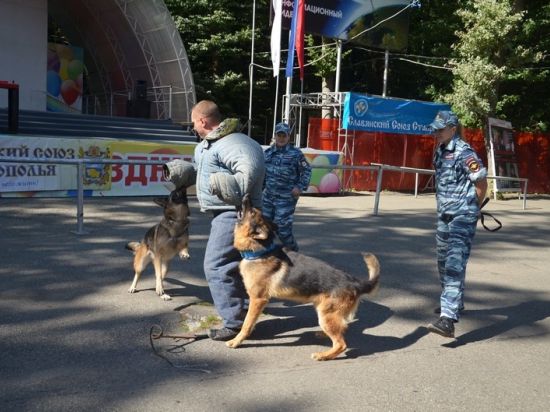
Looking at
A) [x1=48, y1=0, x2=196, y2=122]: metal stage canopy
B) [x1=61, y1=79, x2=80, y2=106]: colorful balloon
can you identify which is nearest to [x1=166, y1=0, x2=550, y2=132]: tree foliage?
[x1=48, y1=0, x2=196, y2=122]: metal stage canopy

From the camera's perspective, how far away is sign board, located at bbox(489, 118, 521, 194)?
19797 mm

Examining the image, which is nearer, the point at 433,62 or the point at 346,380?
the point at 346,380

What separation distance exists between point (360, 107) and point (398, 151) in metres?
2.96

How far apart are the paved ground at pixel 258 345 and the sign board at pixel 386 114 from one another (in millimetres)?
10922

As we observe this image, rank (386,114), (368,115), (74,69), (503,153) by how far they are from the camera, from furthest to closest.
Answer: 1. (74,69)
2. (503,153)
3. (386,114)
4. (368,115)

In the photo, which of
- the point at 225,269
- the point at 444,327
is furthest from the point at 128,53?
the point at 444,327

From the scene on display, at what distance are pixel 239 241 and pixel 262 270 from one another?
282mm

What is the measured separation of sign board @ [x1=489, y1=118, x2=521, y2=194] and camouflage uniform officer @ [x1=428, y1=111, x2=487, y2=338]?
49.9 feet

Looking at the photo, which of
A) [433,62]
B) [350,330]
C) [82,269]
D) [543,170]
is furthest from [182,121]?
[350,330]

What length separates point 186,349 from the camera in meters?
4.54

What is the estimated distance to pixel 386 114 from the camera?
20.2m

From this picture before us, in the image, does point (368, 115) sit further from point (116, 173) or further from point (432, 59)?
point (116, 173)

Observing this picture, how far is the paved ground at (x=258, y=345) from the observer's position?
3775 mm

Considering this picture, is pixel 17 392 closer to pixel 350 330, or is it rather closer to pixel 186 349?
pixel 186 349
